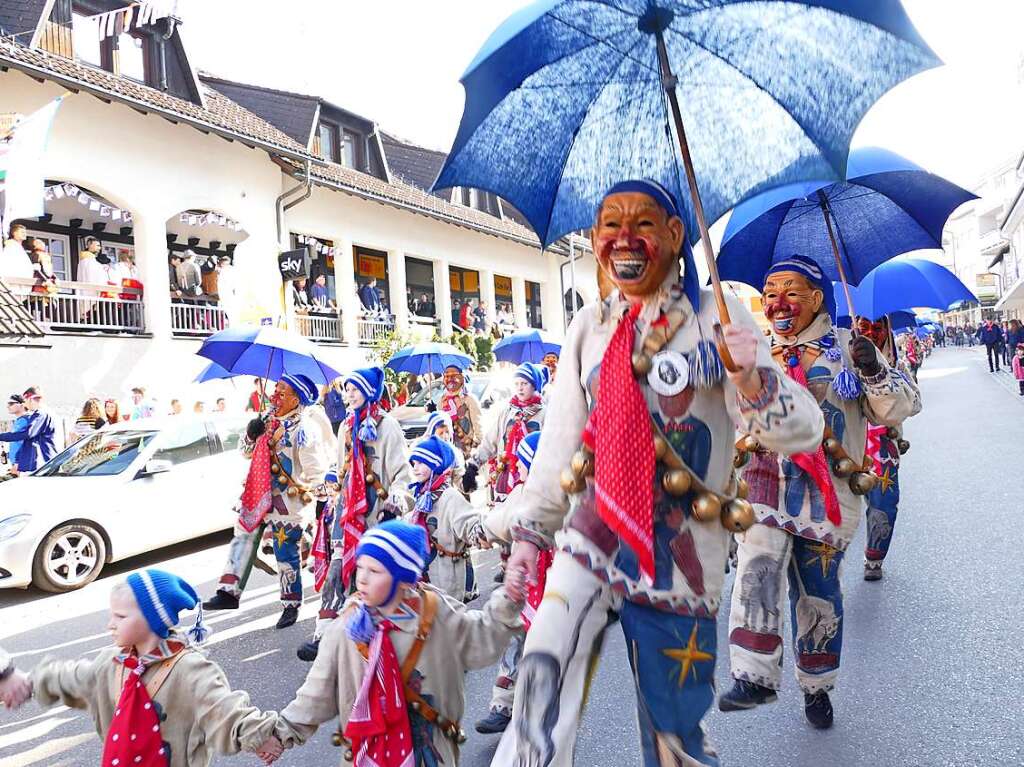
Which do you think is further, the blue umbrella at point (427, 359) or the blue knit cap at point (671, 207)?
the blue umbrella at point (427, 359)

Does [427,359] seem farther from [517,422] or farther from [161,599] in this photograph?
[161,599]

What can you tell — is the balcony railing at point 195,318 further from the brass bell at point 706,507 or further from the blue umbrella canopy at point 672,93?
the brass bell at point 706,507

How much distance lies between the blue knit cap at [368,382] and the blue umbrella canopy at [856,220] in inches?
90.7

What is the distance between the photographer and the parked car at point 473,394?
1435 cm

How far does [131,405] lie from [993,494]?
13.3 meters

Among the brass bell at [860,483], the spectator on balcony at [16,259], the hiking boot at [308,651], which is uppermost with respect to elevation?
the spectator on balcony at [16,259]

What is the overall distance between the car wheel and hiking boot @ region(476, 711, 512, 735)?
213 inches

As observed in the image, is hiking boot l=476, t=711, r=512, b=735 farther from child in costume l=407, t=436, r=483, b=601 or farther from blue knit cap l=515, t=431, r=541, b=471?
blue knit cap l=515, t=431, r=541, b=471

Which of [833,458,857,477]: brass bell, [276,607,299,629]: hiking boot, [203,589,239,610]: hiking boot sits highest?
[833,458,857,477]: brass bell

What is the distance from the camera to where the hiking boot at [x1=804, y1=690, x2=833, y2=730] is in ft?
12.6

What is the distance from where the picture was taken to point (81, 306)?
1502cm

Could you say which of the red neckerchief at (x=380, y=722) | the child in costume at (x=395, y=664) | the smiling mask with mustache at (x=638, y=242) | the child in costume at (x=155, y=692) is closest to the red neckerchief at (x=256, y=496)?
the child in costume at (x=155, y=692)

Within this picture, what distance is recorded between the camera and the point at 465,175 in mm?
2947

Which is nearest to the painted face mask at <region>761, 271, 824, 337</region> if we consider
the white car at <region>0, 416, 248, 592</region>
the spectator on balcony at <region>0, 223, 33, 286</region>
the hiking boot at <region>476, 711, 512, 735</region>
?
the hiking boot at <region>476, 711, 512, 735</region>
